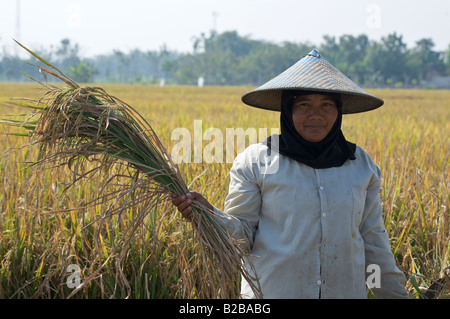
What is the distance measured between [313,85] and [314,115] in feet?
0.30

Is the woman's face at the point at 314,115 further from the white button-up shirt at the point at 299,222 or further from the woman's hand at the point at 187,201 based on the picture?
the woman's hand at the point at 187,201

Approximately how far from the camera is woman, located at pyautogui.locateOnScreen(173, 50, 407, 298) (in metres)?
1.46

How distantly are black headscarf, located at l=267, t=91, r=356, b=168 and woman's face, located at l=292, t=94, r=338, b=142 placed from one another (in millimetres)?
15

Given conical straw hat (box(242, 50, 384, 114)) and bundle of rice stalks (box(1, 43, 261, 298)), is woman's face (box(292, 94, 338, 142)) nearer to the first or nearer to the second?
conical straw hat (box(242, 50, 384, 114))

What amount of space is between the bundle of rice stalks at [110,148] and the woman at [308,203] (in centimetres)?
6

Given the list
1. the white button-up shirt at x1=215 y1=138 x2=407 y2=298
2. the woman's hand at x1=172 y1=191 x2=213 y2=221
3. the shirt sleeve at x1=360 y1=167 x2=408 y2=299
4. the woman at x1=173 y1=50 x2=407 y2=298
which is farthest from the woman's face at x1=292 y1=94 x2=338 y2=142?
the woman's hand at x1=172 y1=191 x2=213 y2=221

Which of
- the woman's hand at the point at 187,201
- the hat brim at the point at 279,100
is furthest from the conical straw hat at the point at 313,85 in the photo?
the woman's hand at the point at 187,201

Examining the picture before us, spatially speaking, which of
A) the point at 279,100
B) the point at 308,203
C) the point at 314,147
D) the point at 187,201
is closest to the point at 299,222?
the point at 308,203

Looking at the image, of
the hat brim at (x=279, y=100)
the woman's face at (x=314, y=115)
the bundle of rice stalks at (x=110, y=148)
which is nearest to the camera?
the bundle of rice stalks at (x=110, y=148)

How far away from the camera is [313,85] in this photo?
1482mm

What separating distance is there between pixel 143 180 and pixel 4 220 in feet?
3.92

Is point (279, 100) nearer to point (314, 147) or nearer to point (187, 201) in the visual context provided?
point (314, 147)

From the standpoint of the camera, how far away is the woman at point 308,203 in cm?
146

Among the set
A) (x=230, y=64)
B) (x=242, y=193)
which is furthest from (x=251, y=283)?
(x=230, y=64)
